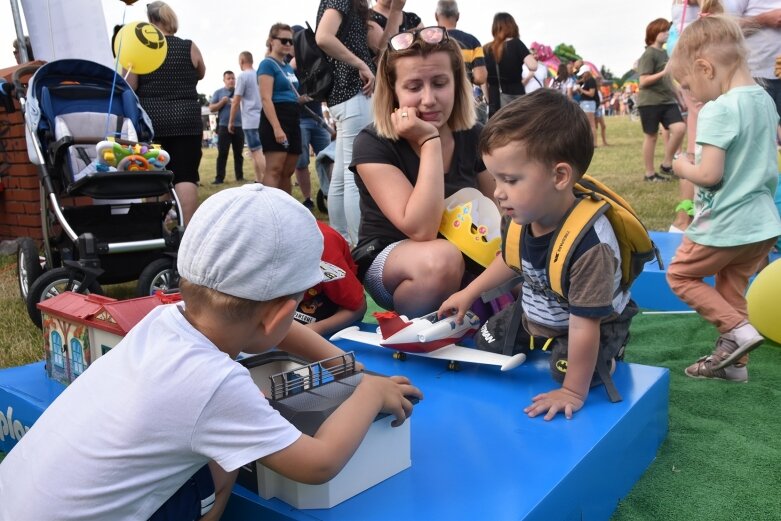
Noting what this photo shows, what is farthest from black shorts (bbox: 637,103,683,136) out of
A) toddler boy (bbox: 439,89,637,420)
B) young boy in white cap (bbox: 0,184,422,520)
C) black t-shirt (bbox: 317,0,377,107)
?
young boy in white cap (bbox: 0,184,422,520)

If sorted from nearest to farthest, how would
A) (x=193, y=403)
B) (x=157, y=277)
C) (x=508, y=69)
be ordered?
(x=193, y=403) → (x=157, y=277) → (x=508, y=69)

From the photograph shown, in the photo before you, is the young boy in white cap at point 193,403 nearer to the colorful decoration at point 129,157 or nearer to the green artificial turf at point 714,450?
the green artificial turf at point 714,450

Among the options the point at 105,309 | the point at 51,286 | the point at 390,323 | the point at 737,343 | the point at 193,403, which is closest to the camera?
the point at 193,403

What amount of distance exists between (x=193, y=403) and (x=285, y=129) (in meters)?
4.77

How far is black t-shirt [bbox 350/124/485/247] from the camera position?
2.44m

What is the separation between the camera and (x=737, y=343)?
222 cm

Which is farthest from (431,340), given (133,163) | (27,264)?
(27,264)

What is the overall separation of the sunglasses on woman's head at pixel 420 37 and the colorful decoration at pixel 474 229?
1.82 ft

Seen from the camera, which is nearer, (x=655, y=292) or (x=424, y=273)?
(x=424, y=273)

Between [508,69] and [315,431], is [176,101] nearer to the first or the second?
[315,431]

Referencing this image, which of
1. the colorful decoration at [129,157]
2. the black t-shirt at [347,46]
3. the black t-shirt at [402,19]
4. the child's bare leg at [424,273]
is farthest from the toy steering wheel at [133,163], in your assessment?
the child's bare leg at [424,273]

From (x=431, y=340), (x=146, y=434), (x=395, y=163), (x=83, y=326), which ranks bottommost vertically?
(x=431, y=340)

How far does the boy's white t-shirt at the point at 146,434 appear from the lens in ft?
3.57

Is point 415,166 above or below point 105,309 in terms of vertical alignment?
above
